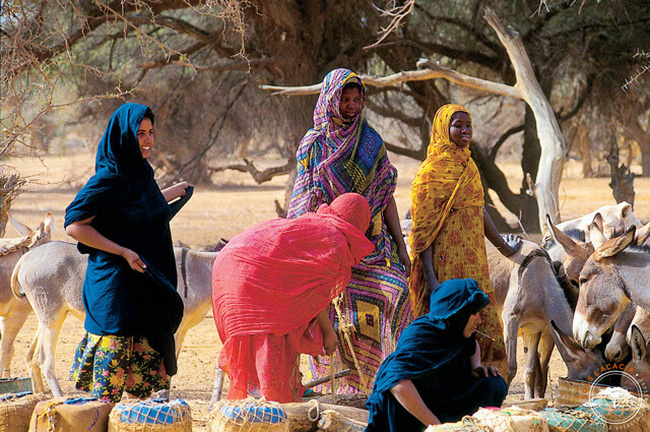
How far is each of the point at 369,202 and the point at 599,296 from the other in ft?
4.99

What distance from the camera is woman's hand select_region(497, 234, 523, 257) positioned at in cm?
602

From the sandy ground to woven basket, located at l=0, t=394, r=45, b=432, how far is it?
1757 mm

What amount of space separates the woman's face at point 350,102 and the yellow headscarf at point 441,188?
0.62 m

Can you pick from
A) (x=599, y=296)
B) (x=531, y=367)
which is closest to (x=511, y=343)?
(x=531, y=367)

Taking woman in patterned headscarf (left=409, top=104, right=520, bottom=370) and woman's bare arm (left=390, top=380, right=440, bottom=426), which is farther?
woman in patterned headscarf (left=409, top=104, right=520, bottom=370)

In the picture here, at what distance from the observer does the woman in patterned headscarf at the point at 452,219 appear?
5.68m

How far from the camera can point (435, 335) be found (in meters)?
4.03

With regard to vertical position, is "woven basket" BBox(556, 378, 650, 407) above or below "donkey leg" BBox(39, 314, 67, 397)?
below

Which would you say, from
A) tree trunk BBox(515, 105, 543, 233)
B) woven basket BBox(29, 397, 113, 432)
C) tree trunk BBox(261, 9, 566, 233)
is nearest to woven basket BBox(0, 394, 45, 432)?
woven basket BBox(29, 397, 113, 432)

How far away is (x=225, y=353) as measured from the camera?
15.8 feet

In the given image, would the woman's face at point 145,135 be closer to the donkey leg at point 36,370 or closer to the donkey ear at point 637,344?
the donkey ear at point 637,344

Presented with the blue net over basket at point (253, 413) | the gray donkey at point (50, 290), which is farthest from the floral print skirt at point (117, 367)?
the gray donkey at point (50, 290)

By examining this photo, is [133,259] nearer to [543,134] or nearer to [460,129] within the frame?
[460,129]

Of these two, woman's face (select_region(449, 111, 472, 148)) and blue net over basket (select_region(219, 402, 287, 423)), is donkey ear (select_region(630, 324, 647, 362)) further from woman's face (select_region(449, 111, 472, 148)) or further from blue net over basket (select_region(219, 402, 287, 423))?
blue net over basket (select_region(219, 402, 287, 423))
